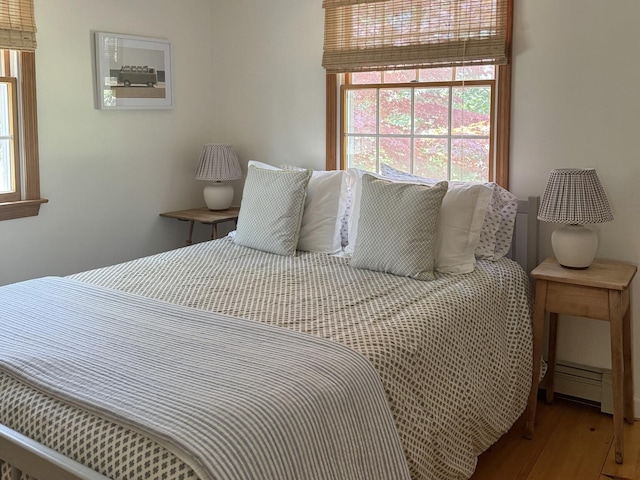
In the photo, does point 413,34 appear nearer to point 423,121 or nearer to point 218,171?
point 423,121

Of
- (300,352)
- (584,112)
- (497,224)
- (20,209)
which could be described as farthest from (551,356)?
(20,209)

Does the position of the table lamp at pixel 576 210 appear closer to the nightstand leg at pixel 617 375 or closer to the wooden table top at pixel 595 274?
the wooden table top at pixel 595 274

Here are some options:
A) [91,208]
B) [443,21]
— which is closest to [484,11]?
[443,21]

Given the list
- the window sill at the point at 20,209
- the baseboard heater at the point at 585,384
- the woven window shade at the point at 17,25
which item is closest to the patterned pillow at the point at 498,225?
the baseboard heater at the point at 585,384

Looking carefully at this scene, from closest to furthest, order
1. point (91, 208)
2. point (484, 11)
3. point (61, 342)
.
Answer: point (61, 342)
point (484, 11)
point (91, 208)

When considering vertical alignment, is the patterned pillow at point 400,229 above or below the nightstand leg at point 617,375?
above

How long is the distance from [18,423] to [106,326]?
55 cm

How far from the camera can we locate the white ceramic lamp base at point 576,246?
283 centimetres

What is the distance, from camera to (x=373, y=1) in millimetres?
3537

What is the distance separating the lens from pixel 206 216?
396 cm

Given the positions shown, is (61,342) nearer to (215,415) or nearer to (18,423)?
(18,423)

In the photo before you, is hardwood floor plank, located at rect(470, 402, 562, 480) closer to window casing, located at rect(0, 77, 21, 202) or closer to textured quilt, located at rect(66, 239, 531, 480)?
textured quilt, located at rect(66, 239, 531, 480)

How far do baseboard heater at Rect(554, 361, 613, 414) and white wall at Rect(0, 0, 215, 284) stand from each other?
2.43 m

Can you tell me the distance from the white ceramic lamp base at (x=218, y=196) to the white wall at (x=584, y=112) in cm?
173
